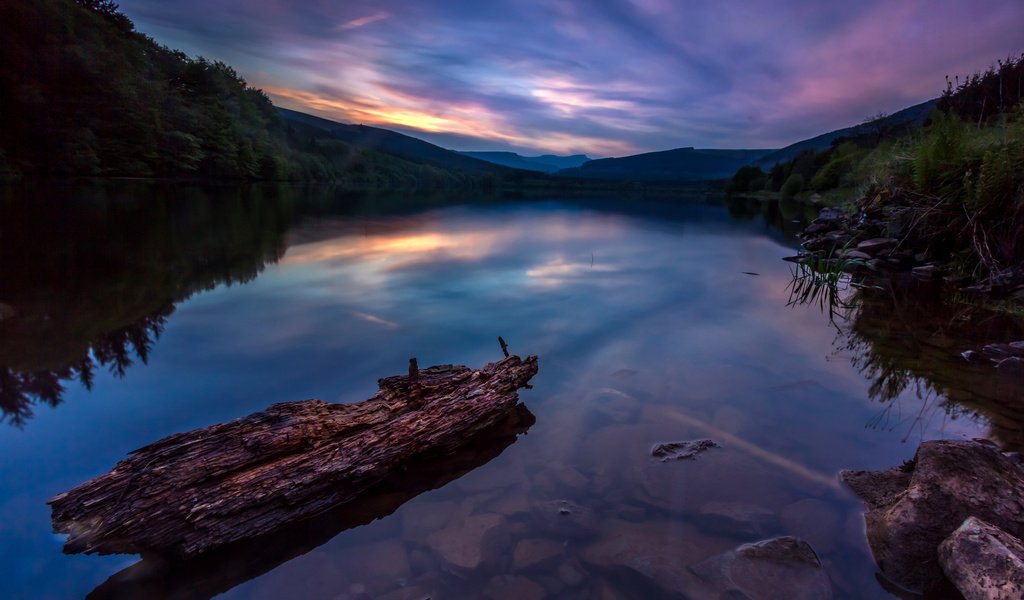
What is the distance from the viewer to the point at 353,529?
3.66 metres

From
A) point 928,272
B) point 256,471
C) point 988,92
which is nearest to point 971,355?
point 928,272

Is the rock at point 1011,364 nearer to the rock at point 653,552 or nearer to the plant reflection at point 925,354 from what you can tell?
the plant reflection at point 925,354

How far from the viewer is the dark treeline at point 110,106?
39.3 metres

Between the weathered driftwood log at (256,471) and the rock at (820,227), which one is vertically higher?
→ the rock at (820,227)

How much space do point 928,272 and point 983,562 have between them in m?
13.8

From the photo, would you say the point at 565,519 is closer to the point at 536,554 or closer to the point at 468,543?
the point at 536,554

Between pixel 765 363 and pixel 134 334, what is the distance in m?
10.5

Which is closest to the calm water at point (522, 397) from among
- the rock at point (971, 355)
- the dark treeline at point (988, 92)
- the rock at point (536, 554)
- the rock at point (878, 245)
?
the rock at point (536, 554)

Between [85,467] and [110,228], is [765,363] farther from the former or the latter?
[110,228]

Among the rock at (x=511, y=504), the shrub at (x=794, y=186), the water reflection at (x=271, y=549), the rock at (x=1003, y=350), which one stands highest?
the shrub at (x=794, y=186)

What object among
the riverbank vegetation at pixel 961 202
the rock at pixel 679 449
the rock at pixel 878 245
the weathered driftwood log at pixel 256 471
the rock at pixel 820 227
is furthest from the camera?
the rock at pixel 820 227

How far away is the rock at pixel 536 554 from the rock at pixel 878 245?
1667cm

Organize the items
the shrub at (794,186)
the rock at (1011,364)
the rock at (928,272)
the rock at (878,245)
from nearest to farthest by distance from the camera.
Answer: the rock at (1011,364)
the rock at (928,272)
the rock at (878,245)
the shrub at (794,186)

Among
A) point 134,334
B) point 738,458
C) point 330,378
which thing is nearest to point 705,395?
point 738,458
